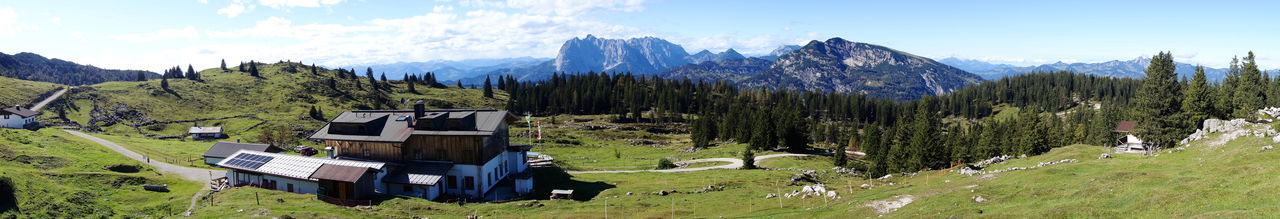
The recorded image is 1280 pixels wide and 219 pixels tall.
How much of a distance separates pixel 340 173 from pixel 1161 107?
91.3 metres

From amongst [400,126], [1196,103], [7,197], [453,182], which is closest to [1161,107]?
[1196,103]

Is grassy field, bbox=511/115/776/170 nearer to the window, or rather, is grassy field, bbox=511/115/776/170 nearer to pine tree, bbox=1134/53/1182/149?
the window

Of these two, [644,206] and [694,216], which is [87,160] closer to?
[644,206]

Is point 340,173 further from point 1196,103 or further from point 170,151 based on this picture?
point 1196,103

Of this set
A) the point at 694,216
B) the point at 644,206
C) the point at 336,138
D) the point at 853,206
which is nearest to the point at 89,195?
the point at 336,138

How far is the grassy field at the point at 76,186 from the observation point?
38250mm

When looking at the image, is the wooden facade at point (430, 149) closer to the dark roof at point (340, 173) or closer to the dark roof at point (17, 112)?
the dark roof at point (340, 173)

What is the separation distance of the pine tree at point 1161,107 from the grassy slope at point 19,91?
212596 mm

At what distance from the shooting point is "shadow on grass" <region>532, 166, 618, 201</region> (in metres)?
56.2

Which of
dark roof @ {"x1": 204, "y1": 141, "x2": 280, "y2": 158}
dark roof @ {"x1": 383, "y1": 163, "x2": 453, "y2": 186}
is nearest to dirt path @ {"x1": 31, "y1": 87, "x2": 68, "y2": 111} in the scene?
dark roof @ {"x1": 204, "y1": 141, "x2": 280, "y2": 158}

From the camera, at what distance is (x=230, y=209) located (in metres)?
39.2

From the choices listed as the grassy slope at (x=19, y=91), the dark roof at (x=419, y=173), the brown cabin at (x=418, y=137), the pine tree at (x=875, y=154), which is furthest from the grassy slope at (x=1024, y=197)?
the grassy slope at (x=19, y=91)

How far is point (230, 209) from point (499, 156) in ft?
82.0

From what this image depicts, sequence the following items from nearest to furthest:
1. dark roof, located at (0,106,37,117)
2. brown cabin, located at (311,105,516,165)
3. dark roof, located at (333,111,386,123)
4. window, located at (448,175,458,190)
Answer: brown cabin, located at (311,105,516,165), window, located at (448,175,458,190), dark roof, located at (333,111,386,123), dark roof, located at (0,106,37,117)
